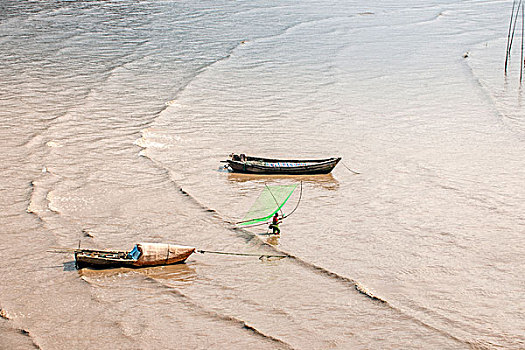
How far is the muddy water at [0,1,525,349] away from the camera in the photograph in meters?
12.0

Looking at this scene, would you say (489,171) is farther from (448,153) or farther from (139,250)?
(139,250)

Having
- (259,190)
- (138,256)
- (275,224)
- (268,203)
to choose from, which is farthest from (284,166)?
(138,256)

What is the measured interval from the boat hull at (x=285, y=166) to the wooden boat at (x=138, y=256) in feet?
18.2

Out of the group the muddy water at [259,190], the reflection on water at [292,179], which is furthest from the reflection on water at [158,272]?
the reflection on water at [292,179]

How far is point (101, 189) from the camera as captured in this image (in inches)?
695

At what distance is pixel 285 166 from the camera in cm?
1861

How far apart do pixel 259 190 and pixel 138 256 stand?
5507 mm

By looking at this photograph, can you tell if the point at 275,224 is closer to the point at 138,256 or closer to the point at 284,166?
the point at 138,256

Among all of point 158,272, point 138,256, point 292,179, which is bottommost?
point 292,179

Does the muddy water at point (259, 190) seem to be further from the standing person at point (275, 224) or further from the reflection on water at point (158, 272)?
the standing person at point (275, 224)

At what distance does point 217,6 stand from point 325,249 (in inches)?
1448

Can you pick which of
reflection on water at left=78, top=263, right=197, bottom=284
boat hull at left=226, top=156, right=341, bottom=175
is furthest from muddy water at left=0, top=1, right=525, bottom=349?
boat hull at left=226, top=156, right=341, bottom=175

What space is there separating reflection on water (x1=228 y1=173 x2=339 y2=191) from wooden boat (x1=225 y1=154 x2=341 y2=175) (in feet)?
0.37

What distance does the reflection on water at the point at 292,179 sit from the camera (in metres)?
18.6
